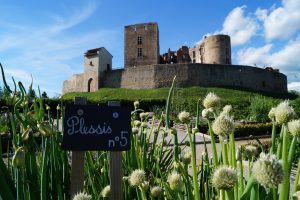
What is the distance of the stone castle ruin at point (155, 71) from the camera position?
107 ft

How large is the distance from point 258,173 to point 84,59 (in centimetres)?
→ 3423

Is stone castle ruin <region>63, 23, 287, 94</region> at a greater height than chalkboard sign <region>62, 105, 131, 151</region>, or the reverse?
stone castle ruin <region>63, 23, 287, 94</region>

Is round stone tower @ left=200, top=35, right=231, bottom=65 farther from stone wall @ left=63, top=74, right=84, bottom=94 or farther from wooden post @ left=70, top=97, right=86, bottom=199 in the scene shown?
wooden post @ left=70, top=97, right=86, bottom=199

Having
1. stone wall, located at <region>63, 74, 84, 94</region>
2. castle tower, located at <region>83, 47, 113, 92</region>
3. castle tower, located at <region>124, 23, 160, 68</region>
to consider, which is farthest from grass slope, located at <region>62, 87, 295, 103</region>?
castle tower, located at <region>124, 23, 160, 68</region>

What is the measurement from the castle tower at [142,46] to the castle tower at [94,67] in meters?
2.90

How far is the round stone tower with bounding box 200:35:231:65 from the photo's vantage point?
3847cm

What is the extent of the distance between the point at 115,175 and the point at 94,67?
3205 cm

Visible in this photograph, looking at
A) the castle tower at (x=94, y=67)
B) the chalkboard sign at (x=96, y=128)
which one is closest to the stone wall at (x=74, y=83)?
the castle tower at (x=94, y=67)

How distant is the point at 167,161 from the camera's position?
2.68 meters

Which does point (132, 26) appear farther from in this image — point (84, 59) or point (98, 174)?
point (98, 174)

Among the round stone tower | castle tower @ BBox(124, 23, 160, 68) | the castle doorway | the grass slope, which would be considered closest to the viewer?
the grass slope

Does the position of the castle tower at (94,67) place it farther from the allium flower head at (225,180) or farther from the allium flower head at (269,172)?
the allium flower head at (269,172)

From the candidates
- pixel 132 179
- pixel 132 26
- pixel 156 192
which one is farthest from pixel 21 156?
pixel 132 26

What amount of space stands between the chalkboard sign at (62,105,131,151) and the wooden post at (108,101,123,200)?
2.4 inches
